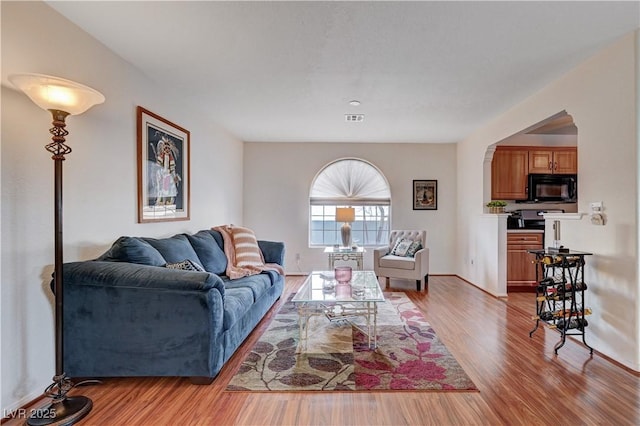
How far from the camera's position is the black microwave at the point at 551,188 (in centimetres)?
498

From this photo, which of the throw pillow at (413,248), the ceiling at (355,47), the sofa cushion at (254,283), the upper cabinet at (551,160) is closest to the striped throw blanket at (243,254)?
the sofa cushion at (254,283)

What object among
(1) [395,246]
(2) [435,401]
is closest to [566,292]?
(2) [435,401]

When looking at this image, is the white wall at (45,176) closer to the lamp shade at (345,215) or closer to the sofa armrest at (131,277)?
the sofa armrest at (131,277)

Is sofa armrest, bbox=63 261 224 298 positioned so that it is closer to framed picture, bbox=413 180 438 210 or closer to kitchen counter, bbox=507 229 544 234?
kitchen counter, bbox=507 229 544 234

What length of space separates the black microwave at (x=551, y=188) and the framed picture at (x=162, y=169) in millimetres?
5010

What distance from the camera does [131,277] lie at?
6.70ft

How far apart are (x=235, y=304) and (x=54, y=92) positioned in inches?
67.6

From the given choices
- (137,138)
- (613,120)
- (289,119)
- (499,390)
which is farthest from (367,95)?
(499,390)

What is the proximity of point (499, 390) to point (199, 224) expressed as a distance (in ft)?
11.5

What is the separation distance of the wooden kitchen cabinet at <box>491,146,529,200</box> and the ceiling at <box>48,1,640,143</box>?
1356 mm

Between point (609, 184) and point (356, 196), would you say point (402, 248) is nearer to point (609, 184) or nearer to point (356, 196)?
point (356, 196)

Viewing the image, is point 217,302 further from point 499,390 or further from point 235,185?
point 235,185

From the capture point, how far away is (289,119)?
436cm

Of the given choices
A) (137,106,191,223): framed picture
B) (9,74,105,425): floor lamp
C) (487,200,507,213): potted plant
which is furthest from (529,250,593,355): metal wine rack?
(137,106,191,223): framed picture
